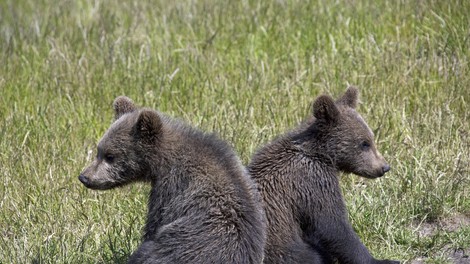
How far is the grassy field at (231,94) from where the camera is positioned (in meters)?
7.29

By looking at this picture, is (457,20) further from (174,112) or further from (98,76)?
(98,76)

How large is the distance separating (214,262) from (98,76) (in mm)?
4543

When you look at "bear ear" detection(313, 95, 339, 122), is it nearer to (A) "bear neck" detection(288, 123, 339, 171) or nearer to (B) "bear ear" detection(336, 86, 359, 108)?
(A) "bear neck" detection(288, 123, 339, 171)

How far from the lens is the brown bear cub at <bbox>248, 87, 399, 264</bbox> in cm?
632

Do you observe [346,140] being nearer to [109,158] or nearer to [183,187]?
[183,187]

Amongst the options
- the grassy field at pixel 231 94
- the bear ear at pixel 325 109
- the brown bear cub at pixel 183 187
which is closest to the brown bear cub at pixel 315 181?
the bear ear at pixel 325 109

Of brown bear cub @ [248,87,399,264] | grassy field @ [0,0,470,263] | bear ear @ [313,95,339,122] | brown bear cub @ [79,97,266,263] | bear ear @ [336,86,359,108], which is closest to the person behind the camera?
brown bear cub @ [79,97,266,263]

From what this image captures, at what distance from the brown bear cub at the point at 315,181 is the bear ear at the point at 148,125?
2.63ft

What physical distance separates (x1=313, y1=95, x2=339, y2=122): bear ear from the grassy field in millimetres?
1002

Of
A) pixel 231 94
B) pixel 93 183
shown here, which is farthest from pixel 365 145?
pixel 231 94

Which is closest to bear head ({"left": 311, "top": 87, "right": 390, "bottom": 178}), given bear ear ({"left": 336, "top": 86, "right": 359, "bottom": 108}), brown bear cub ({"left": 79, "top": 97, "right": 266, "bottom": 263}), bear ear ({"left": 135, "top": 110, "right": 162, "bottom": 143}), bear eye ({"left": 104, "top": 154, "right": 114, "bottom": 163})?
bear ear ({"left": 336, "top": 86, "right": 359, "bottom": 108})

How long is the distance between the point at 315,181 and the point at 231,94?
3006mm

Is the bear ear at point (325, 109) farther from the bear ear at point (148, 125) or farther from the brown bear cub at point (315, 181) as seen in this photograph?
the bear ear at point (148, 125)

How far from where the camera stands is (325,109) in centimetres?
659
